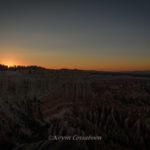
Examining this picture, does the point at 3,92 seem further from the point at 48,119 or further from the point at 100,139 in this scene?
the point at 100,139

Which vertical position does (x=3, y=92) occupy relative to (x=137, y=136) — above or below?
above

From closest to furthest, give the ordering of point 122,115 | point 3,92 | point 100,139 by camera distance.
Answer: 1. point 100,139
2. point 3,92
3. point 122,115

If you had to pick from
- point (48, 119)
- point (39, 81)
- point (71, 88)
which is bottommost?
point (48, 119)

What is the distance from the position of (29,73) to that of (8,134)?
6.69m

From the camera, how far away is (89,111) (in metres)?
11.6

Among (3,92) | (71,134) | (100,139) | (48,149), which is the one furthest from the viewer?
(3,92)

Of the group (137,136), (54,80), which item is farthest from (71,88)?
(137,136)

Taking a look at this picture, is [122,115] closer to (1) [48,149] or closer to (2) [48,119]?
(2) [48,119]

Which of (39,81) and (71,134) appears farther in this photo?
(39,81)

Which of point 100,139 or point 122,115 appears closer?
point 100,139

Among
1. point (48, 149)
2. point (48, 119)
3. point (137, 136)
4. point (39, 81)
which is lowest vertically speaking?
point (137, 136)

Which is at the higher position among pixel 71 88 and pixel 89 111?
pixel 71 88

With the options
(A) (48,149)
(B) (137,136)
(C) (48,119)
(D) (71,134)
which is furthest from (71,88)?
(A) (48,149)

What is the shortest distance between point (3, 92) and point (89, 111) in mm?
7933
